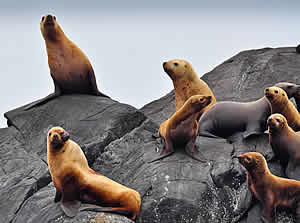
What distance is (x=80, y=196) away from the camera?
5.51 metres

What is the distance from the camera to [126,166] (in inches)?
272

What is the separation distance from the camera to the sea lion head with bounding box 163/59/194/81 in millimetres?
7926

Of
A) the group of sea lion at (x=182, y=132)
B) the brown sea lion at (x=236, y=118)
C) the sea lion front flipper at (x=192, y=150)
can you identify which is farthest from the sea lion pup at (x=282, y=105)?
the sea lion front flipper at (x=192, y=150)

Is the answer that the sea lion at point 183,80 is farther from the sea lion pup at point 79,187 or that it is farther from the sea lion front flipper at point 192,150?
the sea lion pup at point 79,187

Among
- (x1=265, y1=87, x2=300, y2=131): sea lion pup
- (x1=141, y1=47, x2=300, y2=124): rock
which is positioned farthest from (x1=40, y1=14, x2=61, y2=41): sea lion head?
(x1=265, y1=87, x2=300, y2=131): sea lion pup

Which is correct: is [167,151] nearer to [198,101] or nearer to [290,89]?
[198,101]

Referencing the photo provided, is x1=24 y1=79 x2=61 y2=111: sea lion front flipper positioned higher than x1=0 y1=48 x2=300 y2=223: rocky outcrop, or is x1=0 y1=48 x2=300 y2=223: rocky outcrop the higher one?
x1=24 y1=79 x2=61 y2=111: sea lion front flipper

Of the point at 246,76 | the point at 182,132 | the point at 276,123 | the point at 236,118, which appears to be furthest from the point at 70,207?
the point at 246,76

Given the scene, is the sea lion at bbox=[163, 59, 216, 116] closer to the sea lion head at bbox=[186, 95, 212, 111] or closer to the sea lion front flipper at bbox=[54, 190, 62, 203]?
the sea lion head at bbox=[186, 95, 212, 111]

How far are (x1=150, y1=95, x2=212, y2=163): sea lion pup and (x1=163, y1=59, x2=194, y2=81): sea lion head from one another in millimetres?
1421

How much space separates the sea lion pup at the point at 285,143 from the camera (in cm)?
615

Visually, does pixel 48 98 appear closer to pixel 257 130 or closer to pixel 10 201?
pixel 10 201

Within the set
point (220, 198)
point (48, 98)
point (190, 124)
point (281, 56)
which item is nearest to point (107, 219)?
point (220, 198)

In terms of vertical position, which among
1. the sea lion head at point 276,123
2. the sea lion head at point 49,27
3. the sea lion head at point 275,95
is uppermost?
the sea lion head at point 49,27
